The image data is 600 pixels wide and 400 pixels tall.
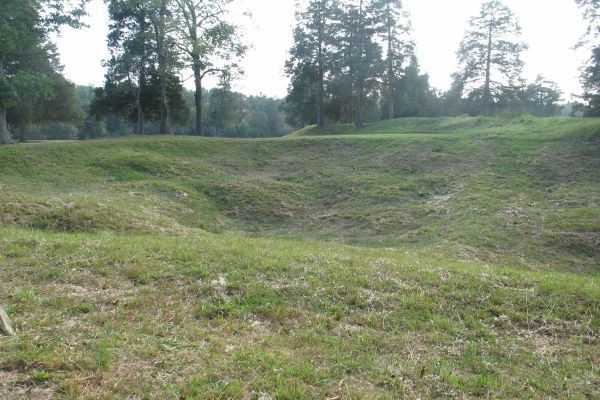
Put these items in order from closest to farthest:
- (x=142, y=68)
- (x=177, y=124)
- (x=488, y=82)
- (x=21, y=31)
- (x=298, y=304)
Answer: (x=298, y=304)
(x=21, y=31)
(x=142, y=68)
(x=488, y=82)
(x=177, y=124)

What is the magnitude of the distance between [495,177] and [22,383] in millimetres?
21223

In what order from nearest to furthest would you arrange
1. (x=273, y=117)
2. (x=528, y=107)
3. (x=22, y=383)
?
(x=22, y=383) < (x=528, y=107) < (x=273, y=117)

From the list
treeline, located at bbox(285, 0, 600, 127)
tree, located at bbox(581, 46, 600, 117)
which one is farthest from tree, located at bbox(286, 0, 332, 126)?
tree, located at bbox(581, 46, 600, 117)

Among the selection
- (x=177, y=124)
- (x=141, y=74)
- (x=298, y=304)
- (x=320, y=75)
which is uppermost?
(x=320, y=75)

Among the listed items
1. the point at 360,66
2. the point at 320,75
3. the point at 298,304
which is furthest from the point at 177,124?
the point at 298,304

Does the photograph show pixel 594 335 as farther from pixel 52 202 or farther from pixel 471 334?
pixel 52 202

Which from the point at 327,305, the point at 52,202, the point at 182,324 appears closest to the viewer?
the point at 182,324

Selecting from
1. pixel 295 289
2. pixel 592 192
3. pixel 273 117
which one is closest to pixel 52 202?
pixel 295 289

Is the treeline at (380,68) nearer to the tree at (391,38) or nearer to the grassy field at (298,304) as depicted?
the tree at (391,38)

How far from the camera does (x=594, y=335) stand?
643 centimetres

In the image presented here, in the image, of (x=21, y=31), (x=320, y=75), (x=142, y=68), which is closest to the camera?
(x=21, y=31)

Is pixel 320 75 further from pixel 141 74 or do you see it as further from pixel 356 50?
pixel 141 74

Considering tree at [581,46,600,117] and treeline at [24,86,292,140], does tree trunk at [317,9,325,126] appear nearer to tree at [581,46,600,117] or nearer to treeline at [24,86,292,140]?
treeline at [24,86,292,140]

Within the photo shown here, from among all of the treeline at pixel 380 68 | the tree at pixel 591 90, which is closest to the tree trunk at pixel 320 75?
the treeline at pixel 380 68
